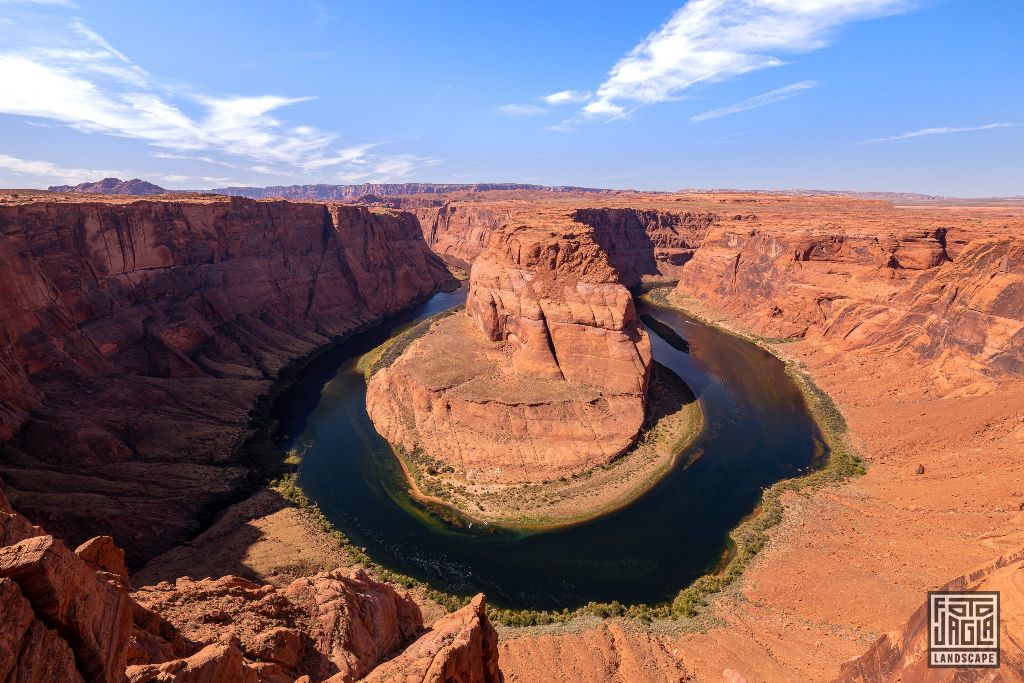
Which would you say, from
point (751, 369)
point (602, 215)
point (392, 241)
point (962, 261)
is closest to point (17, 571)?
point (751, 369)

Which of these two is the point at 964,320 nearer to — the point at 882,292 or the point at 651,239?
the point at 882,292

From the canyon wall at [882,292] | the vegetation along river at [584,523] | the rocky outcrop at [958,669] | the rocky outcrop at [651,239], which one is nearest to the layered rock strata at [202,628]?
the vegetation along river at [584,523]

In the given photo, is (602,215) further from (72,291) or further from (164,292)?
(72,291)

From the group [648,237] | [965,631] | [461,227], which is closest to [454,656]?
[965,631]

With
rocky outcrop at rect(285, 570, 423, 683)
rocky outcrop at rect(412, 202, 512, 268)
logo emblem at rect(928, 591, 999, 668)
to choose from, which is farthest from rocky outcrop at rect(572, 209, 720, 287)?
logo emblem at rect(928, 591, 999, 668)

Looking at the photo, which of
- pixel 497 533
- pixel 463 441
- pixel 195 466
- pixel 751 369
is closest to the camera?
pixel 497 533
